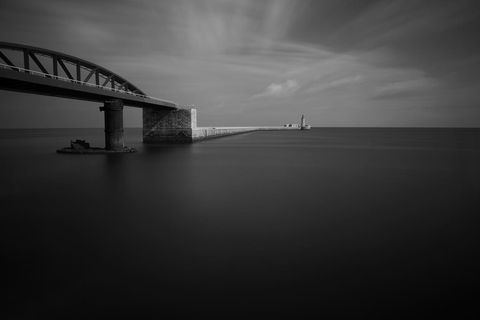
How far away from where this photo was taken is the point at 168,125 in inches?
1502

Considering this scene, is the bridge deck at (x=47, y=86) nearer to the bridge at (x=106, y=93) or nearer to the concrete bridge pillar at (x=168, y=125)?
the bridge at (x=106, y=93)

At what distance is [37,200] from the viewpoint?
930 cm

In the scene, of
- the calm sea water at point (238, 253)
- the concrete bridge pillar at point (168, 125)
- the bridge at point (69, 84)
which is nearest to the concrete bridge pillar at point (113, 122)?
the bridge at point (69, 84)

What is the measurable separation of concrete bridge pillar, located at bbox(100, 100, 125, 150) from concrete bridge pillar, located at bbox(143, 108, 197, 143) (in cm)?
1310

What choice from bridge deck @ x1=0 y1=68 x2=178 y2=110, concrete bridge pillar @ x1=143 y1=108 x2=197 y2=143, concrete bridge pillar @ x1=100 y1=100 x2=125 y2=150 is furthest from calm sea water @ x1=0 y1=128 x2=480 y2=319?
concrete bridge pillar @ x1=143 y1=108 x2=197 y2=143

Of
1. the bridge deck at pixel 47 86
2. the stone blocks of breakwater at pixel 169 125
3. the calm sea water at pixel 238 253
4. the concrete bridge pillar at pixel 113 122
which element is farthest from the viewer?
the stone blocks of breakwater at pixel 169 125

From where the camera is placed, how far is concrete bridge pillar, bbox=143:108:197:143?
37.1 meters

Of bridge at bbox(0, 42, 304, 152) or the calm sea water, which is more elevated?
bridge at bbox(0, 42, 304, 152)

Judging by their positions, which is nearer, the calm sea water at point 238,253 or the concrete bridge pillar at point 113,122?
the calm sea water at point 238,253

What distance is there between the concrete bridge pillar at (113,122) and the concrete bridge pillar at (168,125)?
13.1 meters

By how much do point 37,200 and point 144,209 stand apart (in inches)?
168

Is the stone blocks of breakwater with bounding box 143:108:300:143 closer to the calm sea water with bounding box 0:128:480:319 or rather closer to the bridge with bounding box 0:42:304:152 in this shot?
the bridge with bounding box 0:42:304:152

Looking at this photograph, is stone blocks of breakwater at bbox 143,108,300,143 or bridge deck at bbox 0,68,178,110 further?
stone blocks of breakwater at bbox 143,108,300,143

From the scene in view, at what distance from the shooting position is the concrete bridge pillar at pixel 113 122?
23250 millimetres
